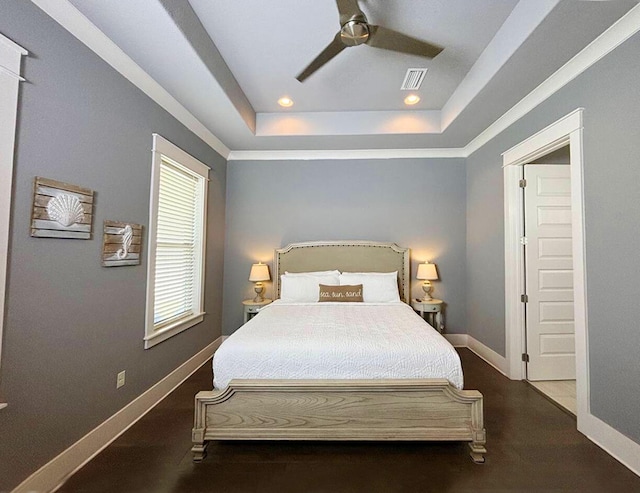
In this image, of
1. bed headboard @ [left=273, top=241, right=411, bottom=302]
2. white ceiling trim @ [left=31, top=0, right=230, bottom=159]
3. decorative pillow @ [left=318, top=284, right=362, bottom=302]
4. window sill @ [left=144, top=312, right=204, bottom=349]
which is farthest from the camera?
bed headboard @ [left=273, top=241, right=411, bottom=302]

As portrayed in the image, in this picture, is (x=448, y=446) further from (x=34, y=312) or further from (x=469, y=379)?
(x=34, y=312)

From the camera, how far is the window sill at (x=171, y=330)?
2573mm

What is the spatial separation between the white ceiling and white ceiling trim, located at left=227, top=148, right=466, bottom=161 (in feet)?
1.27

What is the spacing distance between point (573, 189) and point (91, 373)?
12.1ft

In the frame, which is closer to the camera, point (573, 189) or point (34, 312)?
point (34, 312)

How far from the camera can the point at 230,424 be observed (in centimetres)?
192

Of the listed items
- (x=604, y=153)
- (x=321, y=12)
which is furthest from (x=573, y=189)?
(x=321, y=12)

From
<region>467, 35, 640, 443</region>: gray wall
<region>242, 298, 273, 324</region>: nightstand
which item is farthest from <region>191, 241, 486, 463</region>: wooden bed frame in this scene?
<region>242, 298, 273, 324</region>: nightstand

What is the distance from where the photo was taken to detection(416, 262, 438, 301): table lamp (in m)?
3.93

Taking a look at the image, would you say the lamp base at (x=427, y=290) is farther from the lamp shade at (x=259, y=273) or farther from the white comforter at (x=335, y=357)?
the lamp shade at (x=259, y=273)

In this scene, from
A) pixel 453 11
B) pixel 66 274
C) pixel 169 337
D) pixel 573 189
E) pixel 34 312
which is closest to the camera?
pixel 34 312

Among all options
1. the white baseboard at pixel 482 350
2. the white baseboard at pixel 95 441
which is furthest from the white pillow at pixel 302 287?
the white baseboard at pixel 482 350

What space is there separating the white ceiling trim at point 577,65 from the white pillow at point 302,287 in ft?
8.60

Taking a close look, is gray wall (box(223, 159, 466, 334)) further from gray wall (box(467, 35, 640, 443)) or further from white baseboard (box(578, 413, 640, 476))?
white baseboard (box(578, 413, 640, 476))
